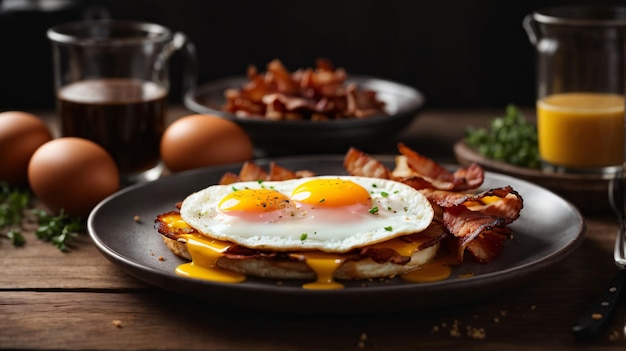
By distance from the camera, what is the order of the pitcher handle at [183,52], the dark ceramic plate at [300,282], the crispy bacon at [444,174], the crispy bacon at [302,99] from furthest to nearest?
the crispy bacon at [302,99] < the pitcher handle at [183,52] < the crispy bacon at [444,174] < the dark ceramic plate at [300,282]

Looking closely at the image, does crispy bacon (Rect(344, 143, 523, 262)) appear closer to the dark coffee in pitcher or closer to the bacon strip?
the bacon strip

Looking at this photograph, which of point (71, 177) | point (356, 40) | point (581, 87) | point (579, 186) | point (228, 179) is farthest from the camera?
point (356, 40)

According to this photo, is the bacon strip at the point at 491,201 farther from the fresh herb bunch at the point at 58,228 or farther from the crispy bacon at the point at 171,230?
the fresh herb bunch at the point at 58,228

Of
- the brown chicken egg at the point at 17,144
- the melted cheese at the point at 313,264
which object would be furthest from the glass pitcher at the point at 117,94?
the melted cheese at the point at 313,264

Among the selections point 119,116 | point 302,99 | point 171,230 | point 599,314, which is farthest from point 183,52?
point 599,314

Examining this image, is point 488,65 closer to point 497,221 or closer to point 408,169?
point 408,169

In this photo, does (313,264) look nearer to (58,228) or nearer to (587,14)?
(58,228)
